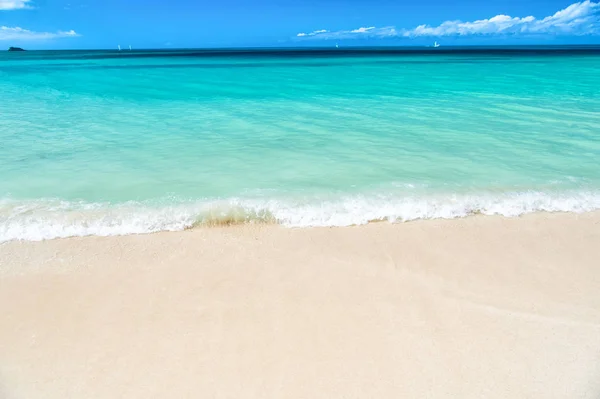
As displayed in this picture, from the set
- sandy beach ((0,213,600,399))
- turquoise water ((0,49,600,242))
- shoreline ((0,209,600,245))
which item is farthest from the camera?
turquoise water ((0,49,600,242))

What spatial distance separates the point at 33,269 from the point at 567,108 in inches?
550

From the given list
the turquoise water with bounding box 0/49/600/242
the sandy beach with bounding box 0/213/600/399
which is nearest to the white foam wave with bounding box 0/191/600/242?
the turquoise water with bounding box 0/49/600/242

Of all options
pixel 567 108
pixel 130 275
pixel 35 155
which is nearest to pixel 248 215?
pixel 130 275

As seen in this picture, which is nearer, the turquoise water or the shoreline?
the shoreline

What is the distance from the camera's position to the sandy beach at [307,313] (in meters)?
2.62

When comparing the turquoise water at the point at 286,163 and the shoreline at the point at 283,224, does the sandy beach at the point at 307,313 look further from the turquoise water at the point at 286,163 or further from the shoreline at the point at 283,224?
the turquoise water at the point at 286,163

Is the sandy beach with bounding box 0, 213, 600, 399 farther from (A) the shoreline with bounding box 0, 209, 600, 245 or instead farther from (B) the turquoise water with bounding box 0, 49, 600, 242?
(B) the turquoise water with bounding box 0, 49, 600, 242

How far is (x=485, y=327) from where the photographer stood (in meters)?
3.06

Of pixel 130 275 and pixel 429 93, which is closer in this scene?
pixel 130 275

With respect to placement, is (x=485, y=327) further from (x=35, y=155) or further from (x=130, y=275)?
(x=35, y=155)

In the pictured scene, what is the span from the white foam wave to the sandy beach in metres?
0.19

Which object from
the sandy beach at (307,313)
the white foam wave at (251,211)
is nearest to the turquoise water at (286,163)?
the white foam wave at (251,211)

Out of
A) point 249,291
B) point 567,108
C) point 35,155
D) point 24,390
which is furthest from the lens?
point 567,108

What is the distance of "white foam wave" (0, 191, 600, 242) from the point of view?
4.51m
